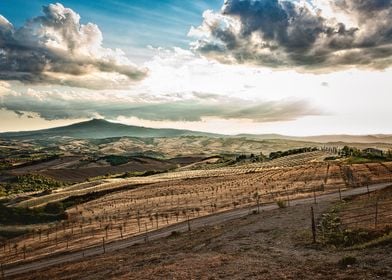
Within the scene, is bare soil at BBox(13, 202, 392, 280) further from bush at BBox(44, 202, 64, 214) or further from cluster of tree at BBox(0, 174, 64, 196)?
cluster of tree at BBox(0, 174, 64, 196)

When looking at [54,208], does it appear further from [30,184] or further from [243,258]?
[30,184]

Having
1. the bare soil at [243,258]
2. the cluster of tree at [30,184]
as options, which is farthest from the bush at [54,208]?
the cluster of tree at [30,184]

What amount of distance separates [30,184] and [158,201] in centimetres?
9408

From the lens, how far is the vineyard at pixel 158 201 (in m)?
59.2

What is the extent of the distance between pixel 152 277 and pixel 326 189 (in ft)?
199

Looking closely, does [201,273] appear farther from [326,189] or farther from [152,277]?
[326,189]

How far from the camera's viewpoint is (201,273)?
25672mm

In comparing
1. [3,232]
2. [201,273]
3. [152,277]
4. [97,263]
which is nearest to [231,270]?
[201,273]

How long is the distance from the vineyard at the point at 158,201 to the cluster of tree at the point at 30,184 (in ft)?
114

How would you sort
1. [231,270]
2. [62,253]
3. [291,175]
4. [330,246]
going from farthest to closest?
[291,175] → [62,253] → [330,246] → [231,270]

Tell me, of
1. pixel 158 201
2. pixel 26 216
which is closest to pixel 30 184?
pixel 26 216

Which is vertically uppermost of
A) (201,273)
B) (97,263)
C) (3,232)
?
(201,273)

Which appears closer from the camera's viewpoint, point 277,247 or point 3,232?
point 277,247

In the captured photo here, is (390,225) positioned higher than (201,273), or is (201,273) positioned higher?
(390,225)
